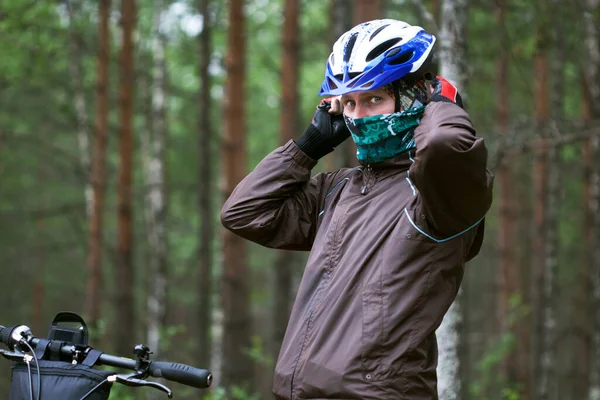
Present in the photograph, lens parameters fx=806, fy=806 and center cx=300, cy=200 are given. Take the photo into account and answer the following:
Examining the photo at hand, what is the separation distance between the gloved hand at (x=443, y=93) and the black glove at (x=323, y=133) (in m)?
0.49

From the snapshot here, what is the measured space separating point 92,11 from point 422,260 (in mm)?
16268

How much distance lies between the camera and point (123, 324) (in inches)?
626

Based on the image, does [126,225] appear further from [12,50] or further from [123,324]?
[12,50]


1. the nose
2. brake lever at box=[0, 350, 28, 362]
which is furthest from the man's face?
brake lever at box=[0, 350, 28, 362]

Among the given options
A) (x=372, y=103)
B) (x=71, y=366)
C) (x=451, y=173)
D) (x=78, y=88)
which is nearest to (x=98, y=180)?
(x=78, y=88)

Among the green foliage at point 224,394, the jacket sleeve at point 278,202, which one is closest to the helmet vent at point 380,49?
the jacket sleeve at point 278,202

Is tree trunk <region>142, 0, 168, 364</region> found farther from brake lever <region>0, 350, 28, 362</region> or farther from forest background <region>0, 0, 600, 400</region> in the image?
brake lever <region>0, 350, 28, 362</region>

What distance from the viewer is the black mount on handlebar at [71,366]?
9.57ft

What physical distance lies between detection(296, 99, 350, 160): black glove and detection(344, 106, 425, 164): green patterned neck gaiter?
0.30 m

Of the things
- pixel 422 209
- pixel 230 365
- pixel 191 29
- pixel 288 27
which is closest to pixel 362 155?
pixel 422 209

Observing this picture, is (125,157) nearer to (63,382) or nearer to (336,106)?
(336,106)

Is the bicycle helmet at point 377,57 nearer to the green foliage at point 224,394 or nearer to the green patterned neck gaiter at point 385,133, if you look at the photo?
the green patterned neck gaiter at point 385,133

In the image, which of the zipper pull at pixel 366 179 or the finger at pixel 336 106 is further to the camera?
the finger at pixel 336 106

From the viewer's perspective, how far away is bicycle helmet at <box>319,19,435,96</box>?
125 inches
